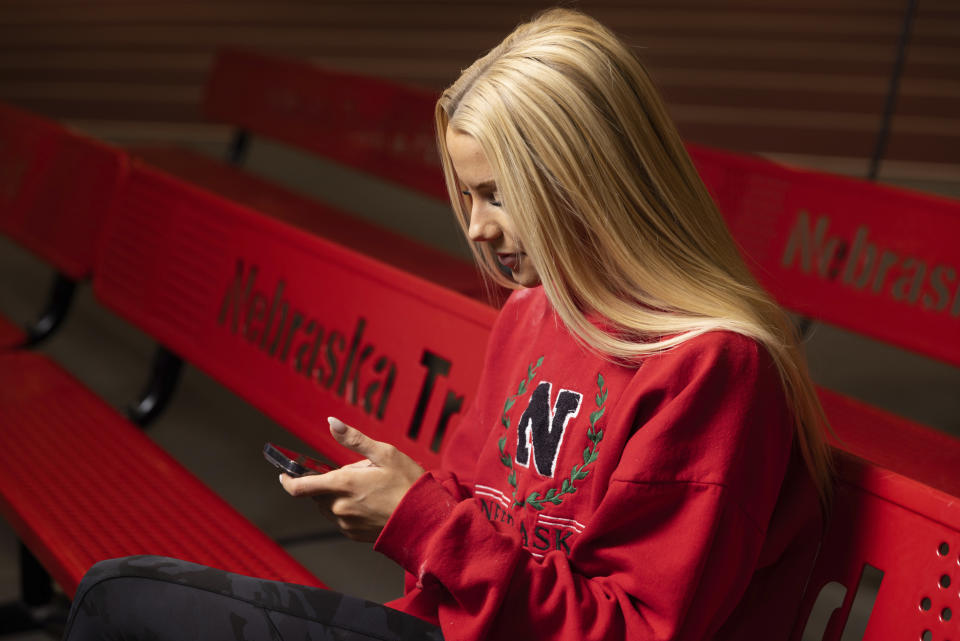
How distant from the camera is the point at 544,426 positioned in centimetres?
139

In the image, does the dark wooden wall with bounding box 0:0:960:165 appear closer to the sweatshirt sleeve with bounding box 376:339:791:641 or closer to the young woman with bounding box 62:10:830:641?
the young woman with bounding box 62:10:830:641

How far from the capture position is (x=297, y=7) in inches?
329

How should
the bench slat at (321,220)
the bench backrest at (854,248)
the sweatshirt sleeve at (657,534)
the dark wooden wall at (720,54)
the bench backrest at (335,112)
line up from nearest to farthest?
1. the sweatshirt sleeve at (657,534)
2. the bench backrest at (854,248)
3. the bench slat at (321,220)
4. the bench backrest at (335,112)
5. the dark wooden wall at (720,54)

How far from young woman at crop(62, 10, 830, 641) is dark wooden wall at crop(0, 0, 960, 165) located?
23.8 ft

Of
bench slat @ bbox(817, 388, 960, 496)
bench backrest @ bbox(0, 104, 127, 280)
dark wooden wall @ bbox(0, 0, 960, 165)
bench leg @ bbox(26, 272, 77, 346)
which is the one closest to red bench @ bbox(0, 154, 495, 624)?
bench backrest @ bbox(0, 104, 127, 280)

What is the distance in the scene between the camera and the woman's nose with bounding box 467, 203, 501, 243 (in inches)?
53.5

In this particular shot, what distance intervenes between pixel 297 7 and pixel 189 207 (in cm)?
596

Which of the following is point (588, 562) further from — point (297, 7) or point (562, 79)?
point (297, 7)

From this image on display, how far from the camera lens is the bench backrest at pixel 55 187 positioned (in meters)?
3.32

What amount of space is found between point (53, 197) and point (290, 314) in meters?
1.57

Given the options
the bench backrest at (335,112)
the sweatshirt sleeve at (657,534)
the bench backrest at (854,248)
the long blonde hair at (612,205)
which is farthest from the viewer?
the bench backrest at (335,112)

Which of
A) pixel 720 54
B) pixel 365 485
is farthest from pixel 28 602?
pixel 720 54

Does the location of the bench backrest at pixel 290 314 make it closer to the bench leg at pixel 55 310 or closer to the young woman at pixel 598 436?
the bench leg at pixel 55 310

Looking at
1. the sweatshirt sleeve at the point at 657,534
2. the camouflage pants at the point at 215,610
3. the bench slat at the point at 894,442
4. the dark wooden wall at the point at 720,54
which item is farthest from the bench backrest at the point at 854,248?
the dark wooden wall at the point at 720,54
